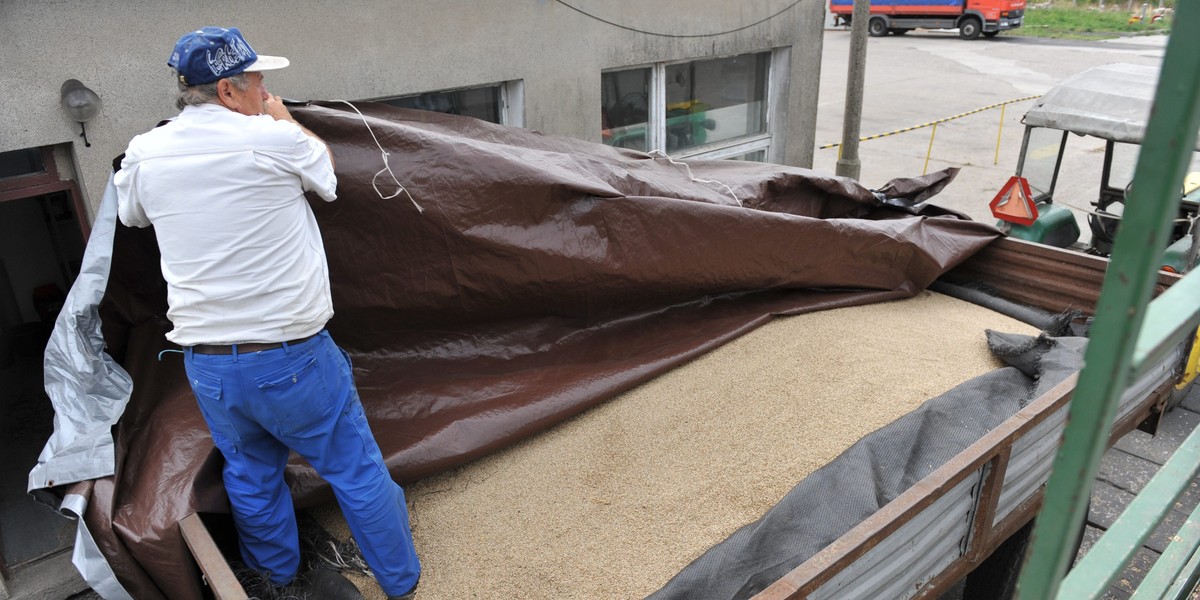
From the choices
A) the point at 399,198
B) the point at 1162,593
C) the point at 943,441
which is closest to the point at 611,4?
the point at 399,198

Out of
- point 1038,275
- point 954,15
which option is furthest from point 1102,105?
point 954,15

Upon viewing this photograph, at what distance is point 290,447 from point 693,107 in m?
5.18

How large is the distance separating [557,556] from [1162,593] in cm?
162

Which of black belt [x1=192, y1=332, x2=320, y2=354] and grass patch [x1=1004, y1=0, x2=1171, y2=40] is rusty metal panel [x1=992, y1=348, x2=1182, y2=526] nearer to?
black belt [x1=192, y1=332, x2=320, y2=354]

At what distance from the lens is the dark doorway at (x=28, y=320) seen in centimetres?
334

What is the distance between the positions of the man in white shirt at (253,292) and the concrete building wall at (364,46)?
1.45 meters

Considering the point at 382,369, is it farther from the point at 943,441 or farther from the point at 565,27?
the point at 565,27

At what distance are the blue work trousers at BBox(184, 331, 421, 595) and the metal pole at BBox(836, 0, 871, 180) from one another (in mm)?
6674

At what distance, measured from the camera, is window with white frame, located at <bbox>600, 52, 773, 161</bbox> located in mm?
6230

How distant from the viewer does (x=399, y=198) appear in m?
A: 2.86

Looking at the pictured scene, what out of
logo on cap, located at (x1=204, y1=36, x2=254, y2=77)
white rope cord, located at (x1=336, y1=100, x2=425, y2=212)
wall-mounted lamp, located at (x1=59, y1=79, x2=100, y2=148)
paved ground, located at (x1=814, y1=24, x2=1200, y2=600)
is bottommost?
paved ground, located at (x1=814, y1=24, x2=1200, y2=600)

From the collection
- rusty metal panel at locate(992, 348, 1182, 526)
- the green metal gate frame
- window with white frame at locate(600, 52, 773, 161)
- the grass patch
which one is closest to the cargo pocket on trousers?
the green metal gate frame

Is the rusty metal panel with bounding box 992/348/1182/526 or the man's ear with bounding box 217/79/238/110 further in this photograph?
Result: the rusty metal panel with bounding box 992/348/1182/526

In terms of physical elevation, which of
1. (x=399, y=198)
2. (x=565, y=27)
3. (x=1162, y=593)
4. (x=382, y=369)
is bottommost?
(x=382, y=369)
